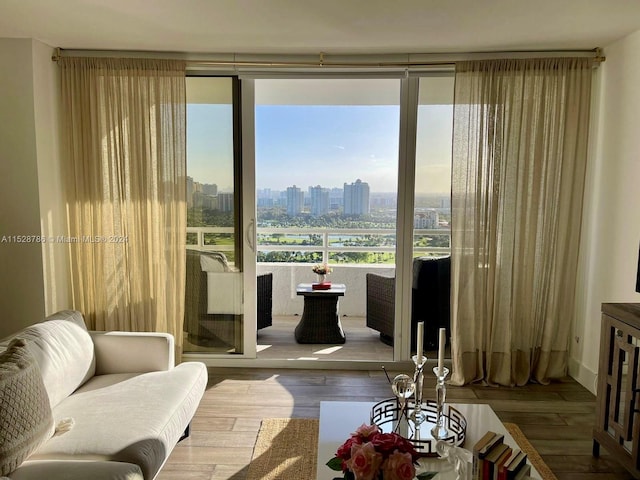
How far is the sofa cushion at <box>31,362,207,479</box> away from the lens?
2.05 meters

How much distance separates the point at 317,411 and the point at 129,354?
4.25ft

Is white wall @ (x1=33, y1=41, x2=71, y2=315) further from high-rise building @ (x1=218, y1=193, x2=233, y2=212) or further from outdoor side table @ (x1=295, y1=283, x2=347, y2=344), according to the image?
outdoor side table @ (x1=295, y1=283, x2=347, y2=344)

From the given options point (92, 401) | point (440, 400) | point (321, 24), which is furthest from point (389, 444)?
point (321, 24)

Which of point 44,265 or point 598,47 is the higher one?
point 598,47

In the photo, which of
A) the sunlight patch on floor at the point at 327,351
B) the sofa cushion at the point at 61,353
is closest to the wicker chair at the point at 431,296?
the sunlight patch on floor at the point at 327,351

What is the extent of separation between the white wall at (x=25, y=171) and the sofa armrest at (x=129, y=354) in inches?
37.1

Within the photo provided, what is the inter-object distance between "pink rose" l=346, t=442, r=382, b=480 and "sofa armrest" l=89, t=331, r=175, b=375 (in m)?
1.82

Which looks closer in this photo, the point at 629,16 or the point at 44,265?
the point at 629,16

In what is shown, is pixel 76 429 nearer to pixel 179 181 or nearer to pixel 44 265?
pixel 44 265

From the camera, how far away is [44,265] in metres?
3.53

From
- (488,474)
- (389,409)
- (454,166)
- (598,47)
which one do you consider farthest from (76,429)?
(598,47)

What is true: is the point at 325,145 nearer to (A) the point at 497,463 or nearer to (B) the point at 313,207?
(B) the point at 313,207

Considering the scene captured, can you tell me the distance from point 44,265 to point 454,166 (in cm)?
313

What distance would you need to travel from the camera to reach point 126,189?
373 centimetres
